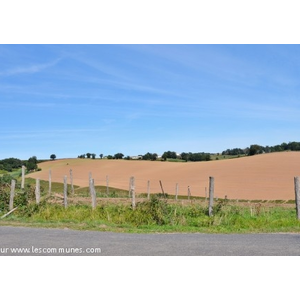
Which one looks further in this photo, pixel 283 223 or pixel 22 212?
pixel 22 212

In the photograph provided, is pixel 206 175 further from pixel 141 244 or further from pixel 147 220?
pixel 141 244

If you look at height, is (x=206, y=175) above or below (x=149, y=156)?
below

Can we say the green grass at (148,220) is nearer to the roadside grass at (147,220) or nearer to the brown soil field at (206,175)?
the roadside grass at (147,220)

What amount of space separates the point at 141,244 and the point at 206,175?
158 feet

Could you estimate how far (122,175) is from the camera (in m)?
63.7

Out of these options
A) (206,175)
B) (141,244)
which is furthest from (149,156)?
(141,244)

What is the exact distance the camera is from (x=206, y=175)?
2276 inches

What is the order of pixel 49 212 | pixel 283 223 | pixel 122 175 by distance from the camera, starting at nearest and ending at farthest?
pixel 283 223
pixel 49 212
pixel 122 175

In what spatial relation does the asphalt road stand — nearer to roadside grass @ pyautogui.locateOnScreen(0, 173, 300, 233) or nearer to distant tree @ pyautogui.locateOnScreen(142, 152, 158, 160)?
roadside grass @ pyautogui.locateOnScreen(0, 173, 300, 233)

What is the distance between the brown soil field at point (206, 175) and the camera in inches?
1783

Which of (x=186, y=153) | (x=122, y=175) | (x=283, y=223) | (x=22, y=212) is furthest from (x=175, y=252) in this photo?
(x=186, y=153)

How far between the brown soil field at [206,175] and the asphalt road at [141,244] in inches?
1144
